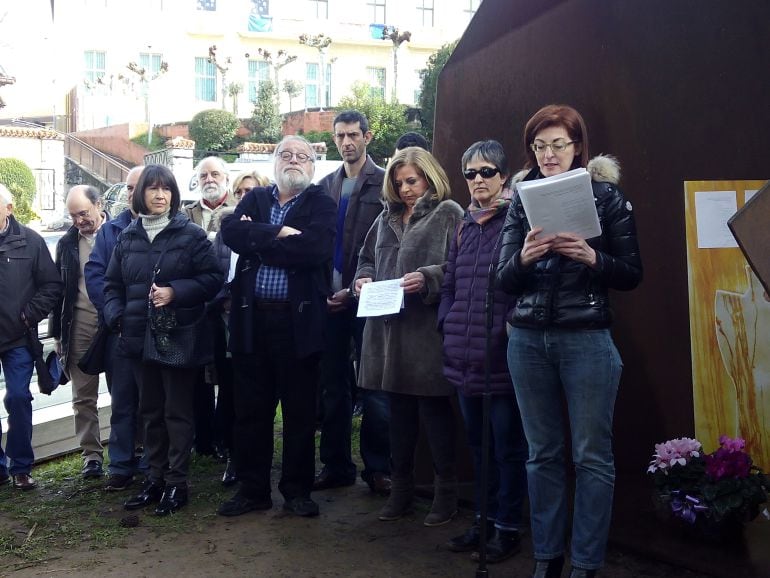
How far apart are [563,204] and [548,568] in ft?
4.60

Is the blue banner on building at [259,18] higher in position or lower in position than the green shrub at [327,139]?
higher

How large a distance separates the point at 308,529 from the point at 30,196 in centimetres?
2953

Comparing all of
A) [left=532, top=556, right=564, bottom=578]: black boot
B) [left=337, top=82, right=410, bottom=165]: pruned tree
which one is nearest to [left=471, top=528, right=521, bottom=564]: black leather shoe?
[left=532, top=556, right=564, bottom=578]: black boot

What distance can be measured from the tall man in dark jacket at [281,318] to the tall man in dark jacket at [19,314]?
155 cm

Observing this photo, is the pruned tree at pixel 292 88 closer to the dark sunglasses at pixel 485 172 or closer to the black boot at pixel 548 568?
the dark sunglasses at pixel 485 172

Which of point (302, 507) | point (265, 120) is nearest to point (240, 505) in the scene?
point (302, 507)

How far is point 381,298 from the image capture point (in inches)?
181

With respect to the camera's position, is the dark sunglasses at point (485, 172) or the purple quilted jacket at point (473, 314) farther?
the dark sunglasses at point (485, 172)

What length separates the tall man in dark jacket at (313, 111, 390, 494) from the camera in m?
5.35

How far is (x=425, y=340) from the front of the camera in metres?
4.61

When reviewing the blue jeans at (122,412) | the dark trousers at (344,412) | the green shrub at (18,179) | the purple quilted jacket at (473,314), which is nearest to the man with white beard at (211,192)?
the blue jeans at (122,412)

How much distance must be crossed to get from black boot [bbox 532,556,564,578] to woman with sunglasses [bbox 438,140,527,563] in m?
0.42

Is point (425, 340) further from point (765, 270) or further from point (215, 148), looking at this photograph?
point (215, 148)

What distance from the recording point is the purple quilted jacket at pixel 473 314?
4.11 meters
